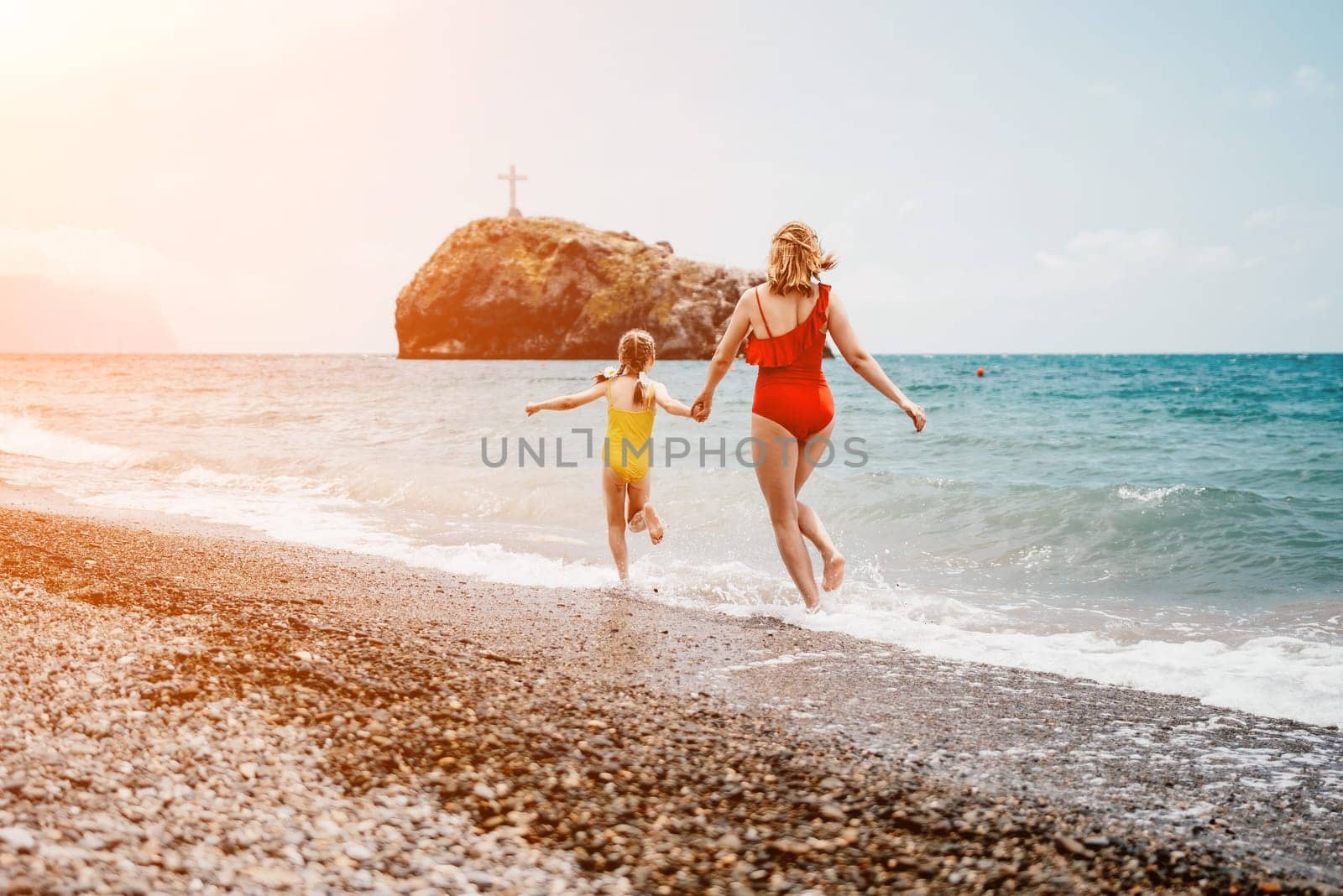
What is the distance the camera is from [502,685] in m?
3.92

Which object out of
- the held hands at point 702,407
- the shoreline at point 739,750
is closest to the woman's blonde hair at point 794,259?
the held hands at point 702,407

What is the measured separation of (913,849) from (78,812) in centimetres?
246

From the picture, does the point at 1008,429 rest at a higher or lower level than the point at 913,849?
higher

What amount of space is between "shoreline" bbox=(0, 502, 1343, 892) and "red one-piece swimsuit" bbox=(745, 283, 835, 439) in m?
1.38

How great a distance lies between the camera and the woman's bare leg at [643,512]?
278 inches

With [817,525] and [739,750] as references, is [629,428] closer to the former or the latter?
[817,525]

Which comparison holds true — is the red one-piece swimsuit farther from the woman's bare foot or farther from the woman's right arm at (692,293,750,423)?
the woman's bare foot

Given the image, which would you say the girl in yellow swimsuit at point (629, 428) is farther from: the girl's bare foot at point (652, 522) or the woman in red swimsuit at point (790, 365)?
the woman in red swimsuit at point (790, 365)

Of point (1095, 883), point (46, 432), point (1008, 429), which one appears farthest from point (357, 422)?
point (1095, 883)

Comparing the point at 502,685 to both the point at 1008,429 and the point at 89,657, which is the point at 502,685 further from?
the point at 1008,429

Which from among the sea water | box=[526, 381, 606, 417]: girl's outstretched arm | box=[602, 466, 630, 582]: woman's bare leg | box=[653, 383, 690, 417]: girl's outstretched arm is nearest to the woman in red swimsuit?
box=[653, 383, 690, 417]: girl's outstretched arm

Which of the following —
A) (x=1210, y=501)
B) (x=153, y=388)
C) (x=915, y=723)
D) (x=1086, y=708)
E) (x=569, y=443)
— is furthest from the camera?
(x=153, y=388)

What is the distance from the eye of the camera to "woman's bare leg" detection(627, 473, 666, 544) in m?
7.05

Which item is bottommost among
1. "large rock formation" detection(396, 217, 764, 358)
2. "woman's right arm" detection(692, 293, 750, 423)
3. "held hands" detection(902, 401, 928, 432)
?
"held hands" detection(902, 401, 928, 432)
